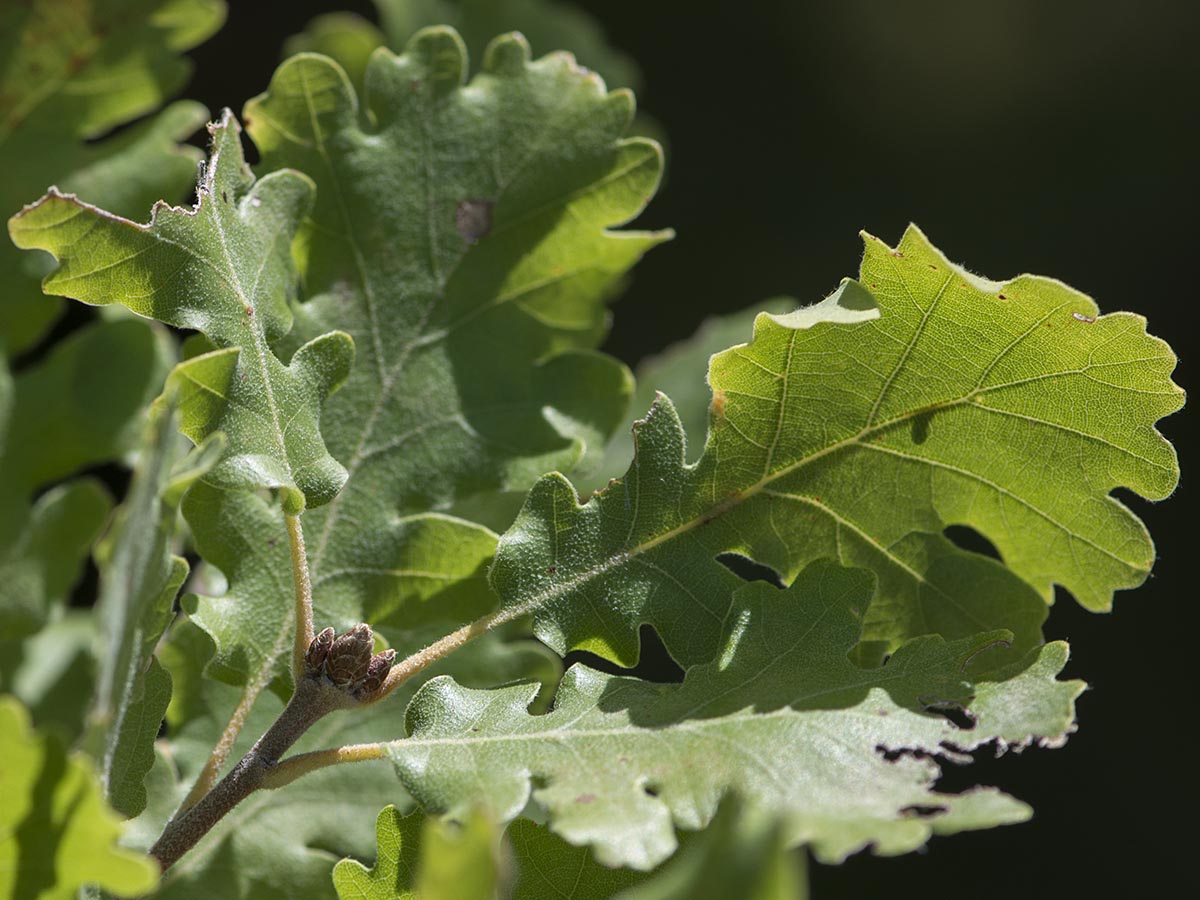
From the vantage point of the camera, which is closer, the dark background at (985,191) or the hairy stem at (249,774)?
the hairy stem at (249,774)

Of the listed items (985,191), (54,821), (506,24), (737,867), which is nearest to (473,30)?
(506,24)

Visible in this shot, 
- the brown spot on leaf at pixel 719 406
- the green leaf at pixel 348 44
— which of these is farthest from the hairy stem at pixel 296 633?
the green leaf at pixel 348 44

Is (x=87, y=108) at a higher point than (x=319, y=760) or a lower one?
higher

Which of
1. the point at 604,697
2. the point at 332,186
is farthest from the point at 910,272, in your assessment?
the point at 332,186

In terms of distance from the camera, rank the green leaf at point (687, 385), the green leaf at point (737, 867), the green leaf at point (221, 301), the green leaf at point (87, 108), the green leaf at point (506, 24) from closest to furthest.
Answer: the green leaf at point (737, 867), the green leaf at point (221, 301), the green leaf at point (87, 108), the green leaf at point (687, 385), the green leaf at point (506, 24)

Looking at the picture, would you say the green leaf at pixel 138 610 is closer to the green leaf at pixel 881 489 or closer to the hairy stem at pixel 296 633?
the hairy stem at pixel 296 633

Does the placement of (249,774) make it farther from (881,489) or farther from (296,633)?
(881,489)
